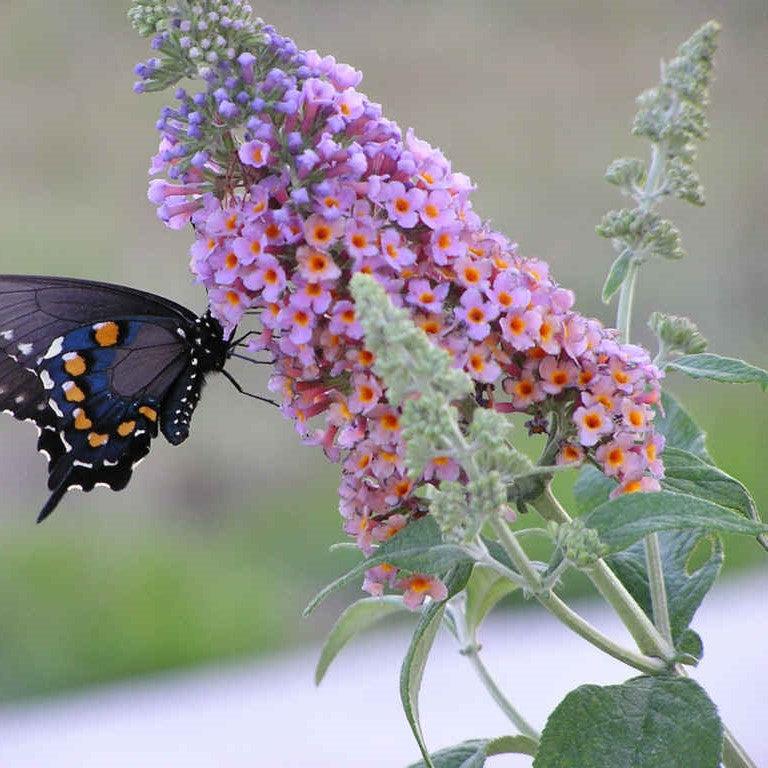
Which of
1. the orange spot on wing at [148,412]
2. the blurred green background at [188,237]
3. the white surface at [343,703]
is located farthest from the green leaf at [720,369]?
the blurred green background at [188,237]

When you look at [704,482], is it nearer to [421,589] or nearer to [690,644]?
[690,644]

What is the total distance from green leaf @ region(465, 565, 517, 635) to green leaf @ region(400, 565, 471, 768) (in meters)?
0.13

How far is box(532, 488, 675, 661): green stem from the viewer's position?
851mm

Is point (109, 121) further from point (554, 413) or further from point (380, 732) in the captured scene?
point (554, 413)

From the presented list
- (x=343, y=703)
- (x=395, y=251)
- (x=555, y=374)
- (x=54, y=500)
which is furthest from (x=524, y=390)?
(x=343, y=703)

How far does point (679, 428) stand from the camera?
1041 mm

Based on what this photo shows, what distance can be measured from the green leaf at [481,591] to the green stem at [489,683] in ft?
0.04

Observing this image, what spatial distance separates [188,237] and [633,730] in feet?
12.0

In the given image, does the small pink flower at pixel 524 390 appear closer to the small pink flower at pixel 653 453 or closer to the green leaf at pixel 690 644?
the small pink flower at pixel 653 453

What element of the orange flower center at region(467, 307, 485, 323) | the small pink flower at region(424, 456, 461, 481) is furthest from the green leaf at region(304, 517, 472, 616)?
the orange flower center at region(467, 307, 485, 323)

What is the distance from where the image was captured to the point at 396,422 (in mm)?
815

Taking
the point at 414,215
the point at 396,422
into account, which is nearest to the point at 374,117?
the point at 414,215

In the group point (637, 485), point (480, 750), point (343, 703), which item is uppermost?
point (637, 485)

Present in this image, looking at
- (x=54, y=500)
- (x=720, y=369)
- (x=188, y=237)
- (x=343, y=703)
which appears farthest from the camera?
(x=188, y=237)
